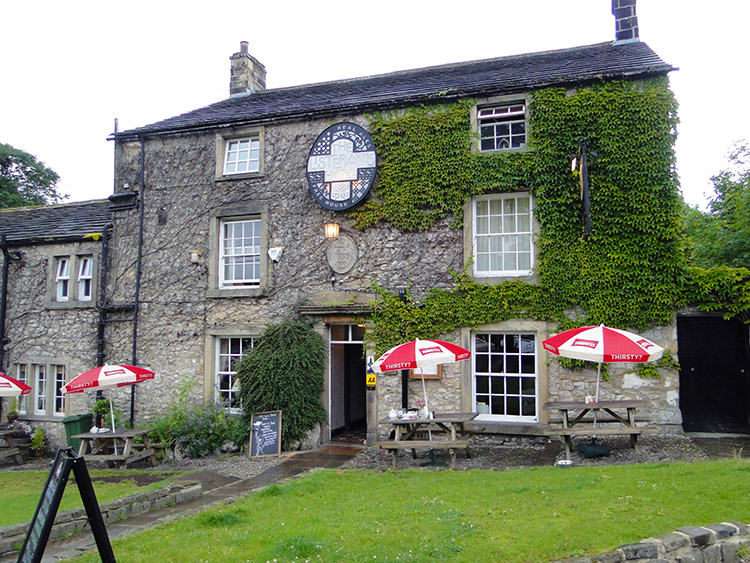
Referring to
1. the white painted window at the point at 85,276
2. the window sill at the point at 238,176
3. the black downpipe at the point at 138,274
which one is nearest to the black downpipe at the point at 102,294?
the white painted window at the point at 85,276

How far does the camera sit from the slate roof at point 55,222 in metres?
15.9

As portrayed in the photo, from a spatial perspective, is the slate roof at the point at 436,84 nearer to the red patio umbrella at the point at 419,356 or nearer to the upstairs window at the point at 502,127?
the upstairs window at the point at 502,127

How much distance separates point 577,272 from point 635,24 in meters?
7.34

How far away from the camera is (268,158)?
13.7m

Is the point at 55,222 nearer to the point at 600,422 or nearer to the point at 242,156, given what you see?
the point at 242,156

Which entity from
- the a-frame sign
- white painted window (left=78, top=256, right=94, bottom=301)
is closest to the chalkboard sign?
white painted window (left=78, top=256, right=94, bottom=301)

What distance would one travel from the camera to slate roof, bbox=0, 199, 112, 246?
52.2 feet

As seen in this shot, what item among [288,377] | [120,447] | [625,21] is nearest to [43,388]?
[120,447]

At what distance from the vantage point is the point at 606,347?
8.75m

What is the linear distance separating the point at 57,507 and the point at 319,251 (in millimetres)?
8869

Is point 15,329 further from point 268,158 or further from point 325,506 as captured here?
point 325,506

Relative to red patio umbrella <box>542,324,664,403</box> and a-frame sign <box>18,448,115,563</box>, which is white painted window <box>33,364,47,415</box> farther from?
red patio umbrella <box>542,324,664,403</box>

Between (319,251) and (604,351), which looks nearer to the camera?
(604,351)

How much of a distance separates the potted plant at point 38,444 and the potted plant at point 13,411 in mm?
1069
